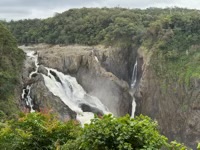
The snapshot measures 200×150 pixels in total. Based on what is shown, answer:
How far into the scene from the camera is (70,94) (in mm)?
31969

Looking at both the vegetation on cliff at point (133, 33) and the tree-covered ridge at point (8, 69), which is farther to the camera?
the vegetation on cliff at point (133, 33)

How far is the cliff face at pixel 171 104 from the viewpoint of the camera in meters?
33.5

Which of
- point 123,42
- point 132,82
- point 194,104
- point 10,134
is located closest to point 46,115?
point 10,134

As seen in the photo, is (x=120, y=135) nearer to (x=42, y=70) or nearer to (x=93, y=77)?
(x=42, y=70)

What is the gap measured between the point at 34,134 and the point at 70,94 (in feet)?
71.6

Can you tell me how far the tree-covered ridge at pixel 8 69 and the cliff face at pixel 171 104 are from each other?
13.9 meters

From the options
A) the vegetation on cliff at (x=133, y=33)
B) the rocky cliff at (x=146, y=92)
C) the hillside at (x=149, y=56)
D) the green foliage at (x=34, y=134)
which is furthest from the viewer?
the vegetation on cliff at (x=133, y=33)

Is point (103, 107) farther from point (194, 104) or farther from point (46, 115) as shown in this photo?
point (46, 115)

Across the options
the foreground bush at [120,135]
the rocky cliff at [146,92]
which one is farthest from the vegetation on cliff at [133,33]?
the foreground bush at [120,135]

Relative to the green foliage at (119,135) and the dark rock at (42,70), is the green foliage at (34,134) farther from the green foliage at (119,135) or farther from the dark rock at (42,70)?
the dark rock at (42,70)

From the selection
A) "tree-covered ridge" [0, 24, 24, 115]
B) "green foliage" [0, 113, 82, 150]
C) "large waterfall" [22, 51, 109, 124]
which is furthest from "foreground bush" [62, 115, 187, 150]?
"large waterfall" [22, 51, 109, 124]

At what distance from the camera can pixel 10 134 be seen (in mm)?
10328

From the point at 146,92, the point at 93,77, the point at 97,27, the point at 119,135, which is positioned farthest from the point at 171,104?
the point at 119,135

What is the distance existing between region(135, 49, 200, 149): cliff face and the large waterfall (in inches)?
217
